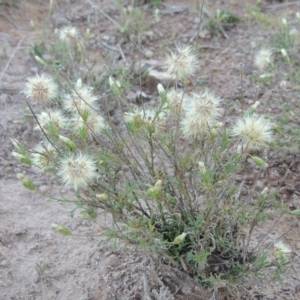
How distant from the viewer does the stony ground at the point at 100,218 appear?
2.51 meters

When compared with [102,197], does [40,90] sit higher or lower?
higher

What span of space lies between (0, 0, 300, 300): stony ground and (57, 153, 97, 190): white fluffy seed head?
19 cm

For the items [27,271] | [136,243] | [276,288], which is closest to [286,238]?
[276,288]

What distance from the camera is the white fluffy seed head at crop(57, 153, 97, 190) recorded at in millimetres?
2068

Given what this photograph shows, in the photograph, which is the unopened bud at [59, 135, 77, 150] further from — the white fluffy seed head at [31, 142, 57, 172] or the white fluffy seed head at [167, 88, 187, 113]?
the white fluffy seed head at [167, 88, 187, 113]

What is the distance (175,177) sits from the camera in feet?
7.36

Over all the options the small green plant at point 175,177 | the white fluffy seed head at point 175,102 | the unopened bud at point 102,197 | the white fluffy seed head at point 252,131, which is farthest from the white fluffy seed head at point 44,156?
the white fluffy seed head at point 252,131

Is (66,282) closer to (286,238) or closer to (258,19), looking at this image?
(286,238)

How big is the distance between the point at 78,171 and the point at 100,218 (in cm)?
85

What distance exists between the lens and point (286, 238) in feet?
9.29

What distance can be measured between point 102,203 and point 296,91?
187cm

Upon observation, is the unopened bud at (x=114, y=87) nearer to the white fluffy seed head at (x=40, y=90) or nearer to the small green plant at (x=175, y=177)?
the small green plant at (x=175, y=177)

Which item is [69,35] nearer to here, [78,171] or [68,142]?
[68,142]

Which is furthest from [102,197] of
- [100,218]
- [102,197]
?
[100,218]
